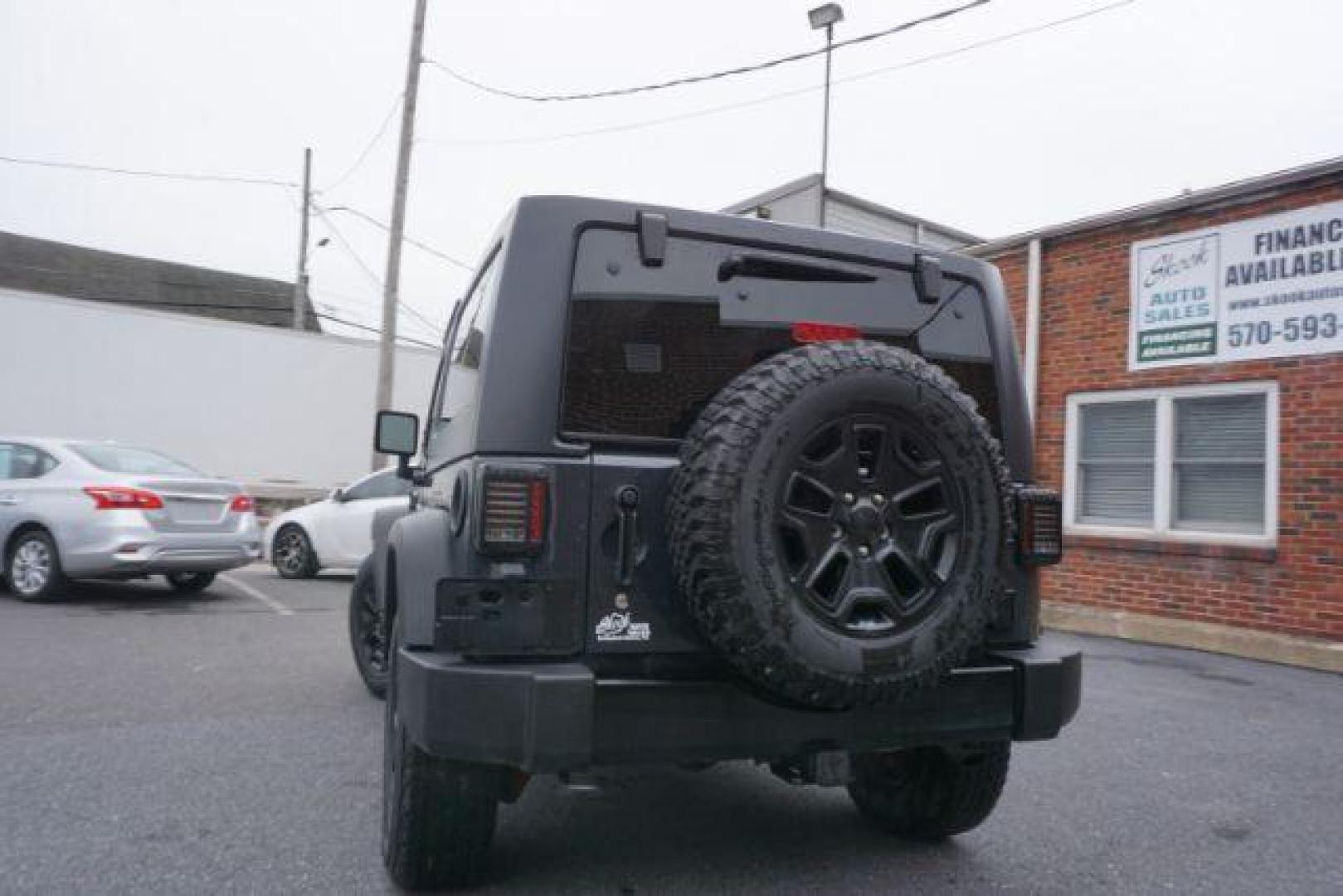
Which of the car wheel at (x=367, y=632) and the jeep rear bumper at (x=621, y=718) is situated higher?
the jeep rear bumper at (x=621, y=718)

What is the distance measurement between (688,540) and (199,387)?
736 inches

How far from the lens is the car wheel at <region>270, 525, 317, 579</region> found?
11.6 m

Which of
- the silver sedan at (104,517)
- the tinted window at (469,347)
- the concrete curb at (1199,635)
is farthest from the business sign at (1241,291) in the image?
the silver sedan at (104,517)

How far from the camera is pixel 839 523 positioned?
2.55 metres

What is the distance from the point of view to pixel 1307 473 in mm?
7859

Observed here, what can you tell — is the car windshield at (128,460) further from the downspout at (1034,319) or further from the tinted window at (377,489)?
the downspout at (1034,319)

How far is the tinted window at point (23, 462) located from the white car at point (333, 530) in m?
2.79

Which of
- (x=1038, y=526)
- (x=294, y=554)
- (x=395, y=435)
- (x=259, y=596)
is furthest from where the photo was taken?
(x=294, y=554)

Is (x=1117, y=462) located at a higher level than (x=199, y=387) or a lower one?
lower

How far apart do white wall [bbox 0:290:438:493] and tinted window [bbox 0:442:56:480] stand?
30.3ft

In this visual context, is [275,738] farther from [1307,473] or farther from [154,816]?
[1307,473]

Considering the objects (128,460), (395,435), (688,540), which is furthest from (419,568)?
(128,460)

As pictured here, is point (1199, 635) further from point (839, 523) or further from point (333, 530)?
point (333, 530)

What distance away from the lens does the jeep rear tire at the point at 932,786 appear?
10.9 ft
